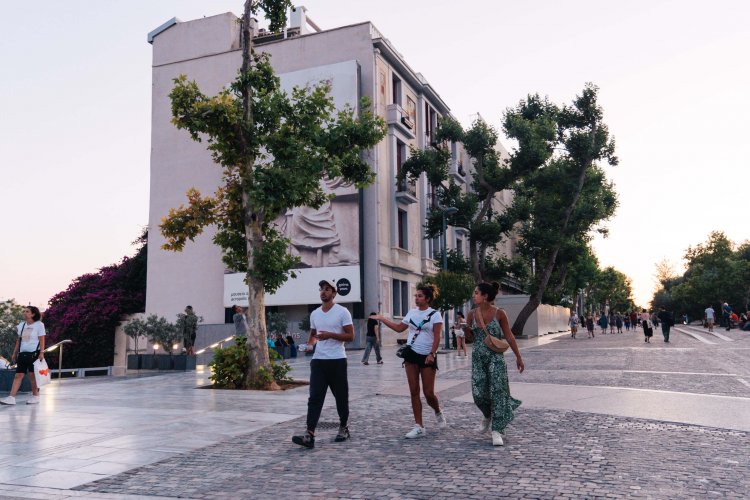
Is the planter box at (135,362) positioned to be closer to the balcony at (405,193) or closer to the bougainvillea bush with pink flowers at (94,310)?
the bougainvillea bush with pink flowers at (94,310)

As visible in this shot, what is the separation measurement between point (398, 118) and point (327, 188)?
18.7ft

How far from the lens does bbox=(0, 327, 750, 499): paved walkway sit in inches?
202

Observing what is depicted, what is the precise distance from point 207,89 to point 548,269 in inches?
875

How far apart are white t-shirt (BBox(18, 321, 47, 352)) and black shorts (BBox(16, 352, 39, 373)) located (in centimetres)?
7

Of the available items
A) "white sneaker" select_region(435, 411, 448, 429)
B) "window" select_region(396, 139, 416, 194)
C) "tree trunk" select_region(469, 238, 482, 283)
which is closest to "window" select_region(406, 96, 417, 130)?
"window" select_region(396, 139, 416, 194)

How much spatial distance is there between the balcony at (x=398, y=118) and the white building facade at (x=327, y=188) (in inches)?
2.2

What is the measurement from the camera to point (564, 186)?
128 ft

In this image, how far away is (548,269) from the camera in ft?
131

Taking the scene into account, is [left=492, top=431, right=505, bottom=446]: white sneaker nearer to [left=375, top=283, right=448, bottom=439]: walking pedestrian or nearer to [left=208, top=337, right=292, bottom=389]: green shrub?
[left=375, top=283, right=448, bottom=439]: walking pedestrian

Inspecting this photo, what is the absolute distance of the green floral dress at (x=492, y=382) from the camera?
265 inches

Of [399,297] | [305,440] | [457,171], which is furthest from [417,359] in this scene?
[457,171]

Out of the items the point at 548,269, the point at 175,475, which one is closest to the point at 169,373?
the point at 175,475

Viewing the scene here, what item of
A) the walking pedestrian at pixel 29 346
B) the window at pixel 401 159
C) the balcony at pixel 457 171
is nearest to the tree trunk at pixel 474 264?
the window at pixel 401 159

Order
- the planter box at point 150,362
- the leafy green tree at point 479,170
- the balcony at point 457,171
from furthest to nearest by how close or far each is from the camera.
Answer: the balcony at point 457,171 → the leafy green tree at point 479,170 → the planter box at point 150,362
